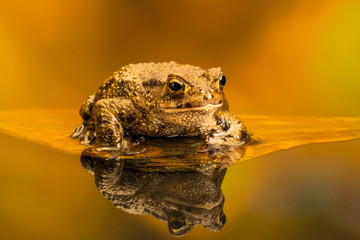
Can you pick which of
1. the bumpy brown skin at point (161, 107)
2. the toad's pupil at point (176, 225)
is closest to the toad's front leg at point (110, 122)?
the bumpy brown skin at point (161, 107)

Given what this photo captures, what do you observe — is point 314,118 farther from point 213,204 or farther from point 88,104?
point 213,204

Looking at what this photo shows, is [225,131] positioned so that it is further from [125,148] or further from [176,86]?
[125,148]

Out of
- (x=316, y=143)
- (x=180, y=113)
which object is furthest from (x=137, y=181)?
(x=316, y=143)

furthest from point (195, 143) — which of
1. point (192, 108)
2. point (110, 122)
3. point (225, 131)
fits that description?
point (110, 122)

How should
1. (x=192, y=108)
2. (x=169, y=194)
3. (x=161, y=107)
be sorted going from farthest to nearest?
(x=161, y=107) → (x=192, y=108) → (x=169, y=194)

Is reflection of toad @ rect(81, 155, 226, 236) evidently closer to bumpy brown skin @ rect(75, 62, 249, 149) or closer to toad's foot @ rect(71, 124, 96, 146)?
bumpy brown skin @ rect(75, 62, 249, 149)

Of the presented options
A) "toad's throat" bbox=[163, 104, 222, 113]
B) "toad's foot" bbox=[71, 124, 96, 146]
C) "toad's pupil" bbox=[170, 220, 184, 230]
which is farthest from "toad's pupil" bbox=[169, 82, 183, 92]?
"toad's pupil" bbox=[170, 220, 184, 230]
